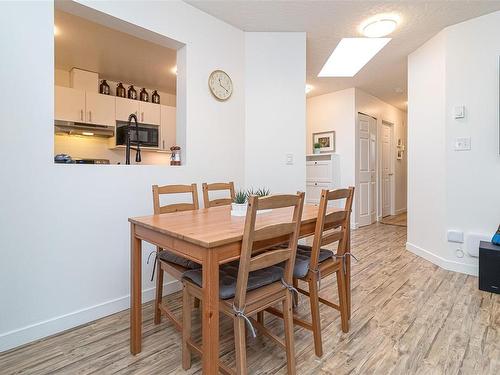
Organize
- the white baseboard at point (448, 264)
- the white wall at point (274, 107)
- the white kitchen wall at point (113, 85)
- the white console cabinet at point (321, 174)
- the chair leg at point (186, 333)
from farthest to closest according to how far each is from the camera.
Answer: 1. the white console cabinet at point (321, 174)
2. the white kitchen wall at point (113, 85)
3. the white wall at point (274, 107)
4. the white baseboard at point (448, 264)
5. the chair leg at point (186, 333)

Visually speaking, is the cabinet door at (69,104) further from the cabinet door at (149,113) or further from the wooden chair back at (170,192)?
the wooden chair back at (170,192)

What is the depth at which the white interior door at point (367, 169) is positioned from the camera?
524 cm

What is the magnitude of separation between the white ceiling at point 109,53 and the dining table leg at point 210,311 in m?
2.91

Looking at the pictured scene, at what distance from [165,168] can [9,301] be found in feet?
4.30

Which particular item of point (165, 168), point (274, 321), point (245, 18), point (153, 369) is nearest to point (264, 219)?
point (274, 321)

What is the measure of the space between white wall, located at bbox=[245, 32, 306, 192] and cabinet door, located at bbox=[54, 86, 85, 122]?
233cm

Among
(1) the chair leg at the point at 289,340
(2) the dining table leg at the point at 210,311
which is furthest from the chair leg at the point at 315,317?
(2) the dining table leg at the point at 210,311

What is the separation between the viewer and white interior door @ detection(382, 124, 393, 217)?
20.1 ft

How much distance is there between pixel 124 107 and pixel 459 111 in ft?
13.8

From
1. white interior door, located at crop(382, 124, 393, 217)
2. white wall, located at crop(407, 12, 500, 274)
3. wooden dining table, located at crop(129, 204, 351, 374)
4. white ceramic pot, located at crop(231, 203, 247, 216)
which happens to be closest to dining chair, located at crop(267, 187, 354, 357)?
wooden dining table, located at crop(129, 204, 351, 374)

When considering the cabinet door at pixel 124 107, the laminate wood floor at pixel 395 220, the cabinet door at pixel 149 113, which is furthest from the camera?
the laminate wood floor at pixel 395 220

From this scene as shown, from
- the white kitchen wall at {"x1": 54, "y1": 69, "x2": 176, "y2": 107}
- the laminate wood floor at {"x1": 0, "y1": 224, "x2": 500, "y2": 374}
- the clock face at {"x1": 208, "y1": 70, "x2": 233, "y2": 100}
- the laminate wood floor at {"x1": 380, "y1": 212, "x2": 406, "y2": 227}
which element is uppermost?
the white kitchen wall at {"x1": 54, "y1": 69, "x2": 176, "y2": 107}

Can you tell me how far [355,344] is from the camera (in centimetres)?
169

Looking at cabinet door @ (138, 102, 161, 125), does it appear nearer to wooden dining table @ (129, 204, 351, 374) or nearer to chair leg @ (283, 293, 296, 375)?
wooden dining table @ (129, 204, 351, 374)
